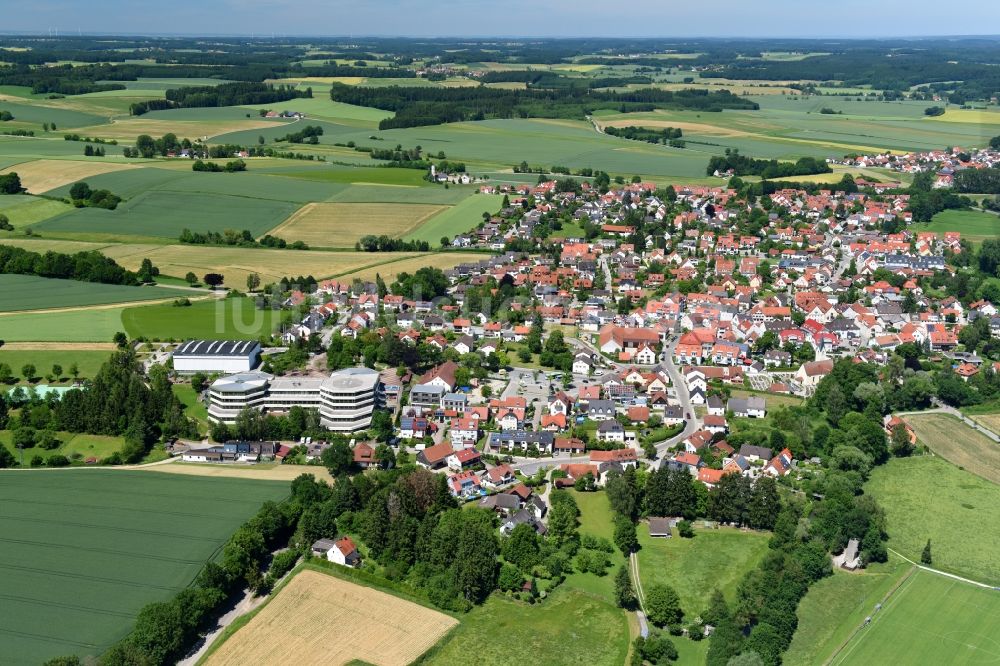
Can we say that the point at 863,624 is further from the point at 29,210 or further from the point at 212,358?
the point at 29,210

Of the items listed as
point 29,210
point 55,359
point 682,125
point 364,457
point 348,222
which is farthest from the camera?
point 682,125

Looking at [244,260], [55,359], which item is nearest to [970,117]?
[244,260]

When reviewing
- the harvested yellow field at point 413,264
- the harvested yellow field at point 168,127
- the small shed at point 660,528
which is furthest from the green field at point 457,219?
the harvested yellow field at point 168,127

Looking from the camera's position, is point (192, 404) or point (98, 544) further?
point (192, 404)

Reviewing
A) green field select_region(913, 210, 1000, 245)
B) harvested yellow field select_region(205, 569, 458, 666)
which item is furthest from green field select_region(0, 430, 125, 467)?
green field select_region(913, 210, 1000, 245)

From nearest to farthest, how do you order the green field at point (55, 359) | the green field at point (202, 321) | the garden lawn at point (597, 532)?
the garden lawn at point (597, 532)
the green field at point (55, 359)
the green field at point (202, 321)

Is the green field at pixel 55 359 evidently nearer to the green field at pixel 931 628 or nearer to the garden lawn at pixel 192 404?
the garden lawn at pixel 192 404

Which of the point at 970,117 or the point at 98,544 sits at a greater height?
the point at 970,117
